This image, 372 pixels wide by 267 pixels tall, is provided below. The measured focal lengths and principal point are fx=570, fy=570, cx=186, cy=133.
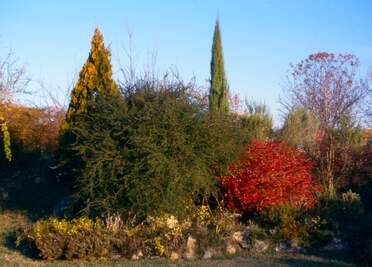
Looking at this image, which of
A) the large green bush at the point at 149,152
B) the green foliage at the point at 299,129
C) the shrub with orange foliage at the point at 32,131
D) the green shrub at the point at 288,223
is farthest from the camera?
the shrub with orange foliage at the point at 32,131

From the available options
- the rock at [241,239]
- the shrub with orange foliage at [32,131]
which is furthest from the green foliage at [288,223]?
the shrub with orange foliage at [32,131]

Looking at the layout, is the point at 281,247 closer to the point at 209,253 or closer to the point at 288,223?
the point at 288,223

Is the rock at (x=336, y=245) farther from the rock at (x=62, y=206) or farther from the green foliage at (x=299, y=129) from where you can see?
the rock at (x=62, y=206)

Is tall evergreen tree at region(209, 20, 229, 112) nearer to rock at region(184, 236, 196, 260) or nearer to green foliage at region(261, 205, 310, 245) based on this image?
green foliage at region(261, 205, 310, 245)

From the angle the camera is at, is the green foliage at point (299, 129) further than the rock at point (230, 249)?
Yes

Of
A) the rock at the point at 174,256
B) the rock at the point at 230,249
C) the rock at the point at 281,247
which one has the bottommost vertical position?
the rock at the point at 174,256

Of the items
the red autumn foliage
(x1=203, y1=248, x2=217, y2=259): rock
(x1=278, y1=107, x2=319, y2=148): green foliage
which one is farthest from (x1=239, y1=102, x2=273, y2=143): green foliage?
(x1=203, y1=248, x2=217, y2=259): rock

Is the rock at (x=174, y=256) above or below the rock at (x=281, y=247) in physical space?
below

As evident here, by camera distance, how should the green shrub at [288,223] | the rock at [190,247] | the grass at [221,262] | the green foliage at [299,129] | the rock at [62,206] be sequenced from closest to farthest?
the grass at [221,262] → the rock at [190,247] → the green shrub at [288,223] → the rock at [62,206] → the green foliage at [299,129]

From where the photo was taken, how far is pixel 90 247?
11.8m


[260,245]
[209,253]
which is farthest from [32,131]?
[260,245]

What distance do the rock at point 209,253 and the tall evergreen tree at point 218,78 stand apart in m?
7.20

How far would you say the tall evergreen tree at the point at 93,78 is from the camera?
16.7 meters

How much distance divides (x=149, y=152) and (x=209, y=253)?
8.37ft
